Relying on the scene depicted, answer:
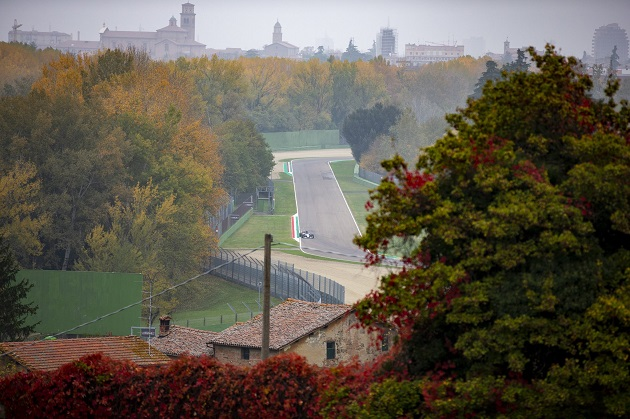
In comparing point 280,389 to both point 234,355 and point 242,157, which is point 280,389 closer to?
point 234,355

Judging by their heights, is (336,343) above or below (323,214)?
above

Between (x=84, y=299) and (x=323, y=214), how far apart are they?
63922 mm

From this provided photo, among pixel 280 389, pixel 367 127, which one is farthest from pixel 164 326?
pixel 367 127

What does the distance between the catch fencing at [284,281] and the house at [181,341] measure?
12.4m

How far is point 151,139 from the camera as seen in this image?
93.7 metres

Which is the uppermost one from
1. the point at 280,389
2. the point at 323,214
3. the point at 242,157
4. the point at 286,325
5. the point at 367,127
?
the point at 367,127

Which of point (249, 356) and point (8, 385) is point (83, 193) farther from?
point (8, 385)

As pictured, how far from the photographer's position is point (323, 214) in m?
124

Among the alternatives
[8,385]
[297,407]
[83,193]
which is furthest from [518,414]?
[83,193]

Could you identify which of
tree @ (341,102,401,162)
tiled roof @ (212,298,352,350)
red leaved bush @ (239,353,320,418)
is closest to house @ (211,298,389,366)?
tiled roof @ (212,298,352,350)

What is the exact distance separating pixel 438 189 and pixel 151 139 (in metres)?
72.1

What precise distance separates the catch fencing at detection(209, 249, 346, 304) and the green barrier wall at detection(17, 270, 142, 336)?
6569 mm

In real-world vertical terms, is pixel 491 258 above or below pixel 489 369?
above

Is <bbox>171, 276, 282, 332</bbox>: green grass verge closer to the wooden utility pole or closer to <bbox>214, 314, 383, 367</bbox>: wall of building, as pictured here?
<bbox>214, 314, 383, 367</bbox>: wall of building
